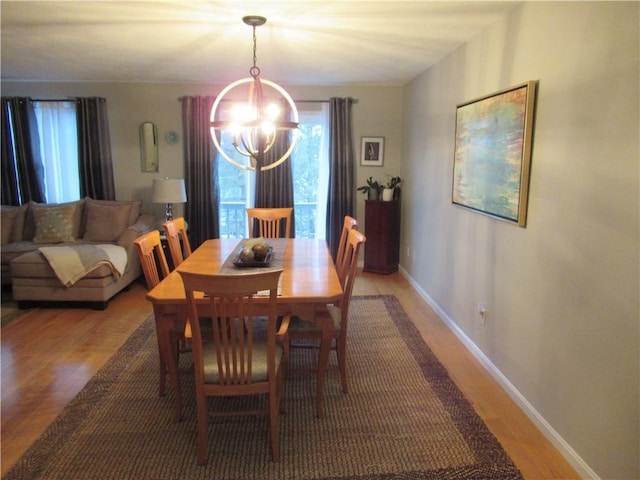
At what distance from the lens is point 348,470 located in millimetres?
1951

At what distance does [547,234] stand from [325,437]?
5.23 feet

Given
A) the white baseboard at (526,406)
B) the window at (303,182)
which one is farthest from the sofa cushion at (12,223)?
the white baseboard at (526,406)

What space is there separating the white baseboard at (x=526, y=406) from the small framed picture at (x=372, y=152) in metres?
2.25

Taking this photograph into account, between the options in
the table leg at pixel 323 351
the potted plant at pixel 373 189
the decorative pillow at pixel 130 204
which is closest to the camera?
the table leg at pixel 323 351

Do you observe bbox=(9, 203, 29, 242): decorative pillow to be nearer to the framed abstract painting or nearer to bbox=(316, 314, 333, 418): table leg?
bbox=(316, 314, 333, 418): table leg

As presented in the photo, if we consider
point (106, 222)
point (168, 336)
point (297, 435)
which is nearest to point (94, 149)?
point (106, 222)

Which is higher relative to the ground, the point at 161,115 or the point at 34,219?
the point at 161,115

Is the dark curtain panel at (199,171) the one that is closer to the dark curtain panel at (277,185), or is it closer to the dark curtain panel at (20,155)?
the dark curtain panel at (277,185)

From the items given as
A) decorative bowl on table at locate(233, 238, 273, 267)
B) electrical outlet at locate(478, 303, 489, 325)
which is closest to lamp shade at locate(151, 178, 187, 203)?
decorative bowl on table at locate(233, 238, 273, 267)

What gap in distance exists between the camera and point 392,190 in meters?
5.04

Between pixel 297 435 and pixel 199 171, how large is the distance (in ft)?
12.1

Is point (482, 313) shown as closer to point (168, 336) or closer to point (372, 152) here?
point (168, 336)

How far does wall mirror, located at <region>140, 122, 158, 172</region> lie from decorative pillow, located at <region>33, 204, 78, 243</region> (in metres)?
1.03

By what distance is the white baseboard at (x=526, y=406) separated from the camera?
1.92 metres
